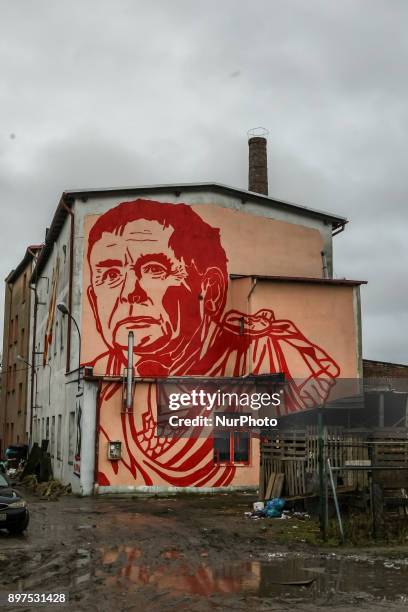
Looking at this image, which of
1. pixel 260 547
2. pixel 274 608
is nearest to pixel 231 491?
pixel 260 547

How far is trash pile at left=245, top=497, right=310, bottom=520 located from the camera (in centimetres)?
1669

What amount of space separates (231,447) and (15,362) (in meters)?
25.2

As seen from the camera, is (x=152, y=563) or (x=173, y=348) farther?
(x=173, y=348)

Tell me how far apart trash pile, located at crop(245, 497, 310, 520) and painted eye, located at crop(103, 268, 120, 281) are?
10.2 m

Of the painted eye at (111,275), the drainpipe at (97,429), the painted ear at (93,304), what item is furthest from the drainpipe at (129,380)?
the painted eye at (111,275)

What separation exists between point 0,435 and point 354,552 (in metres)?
40.9

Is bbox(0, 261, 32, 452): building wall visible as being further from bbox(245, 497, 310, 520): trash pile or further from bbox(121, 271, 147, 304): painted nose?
bbox(245, 497, 310, 520): trash pile

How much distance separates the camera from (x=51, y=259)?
3297 cm

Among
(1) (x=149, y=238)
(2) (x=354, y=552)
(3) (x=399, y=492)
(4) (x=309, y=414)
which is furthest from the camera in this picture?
(1) (x=149, y=238)

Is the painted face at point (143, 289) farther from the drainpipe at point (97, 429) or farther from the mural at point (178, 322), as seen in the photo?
the drainpipe at point (97, 429)

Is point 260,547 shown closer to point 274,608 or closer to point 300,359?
point 274,608

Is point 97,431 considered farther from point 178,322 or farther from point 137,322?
point 178,322

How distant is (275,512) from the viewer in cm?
1675

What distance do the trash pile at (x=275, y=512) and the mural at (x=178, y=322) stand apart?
258 inches
